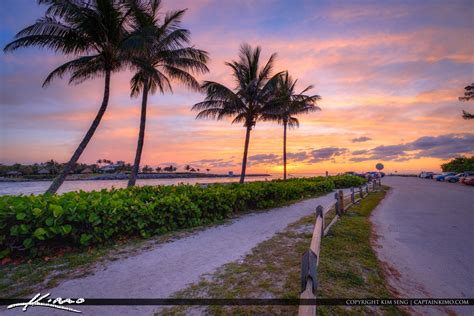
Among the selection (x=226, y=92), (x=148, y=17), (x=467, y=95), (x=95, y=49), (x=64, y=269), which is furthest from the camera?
(x=467, y=95)

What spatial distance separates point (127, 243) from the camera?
5.96 metres

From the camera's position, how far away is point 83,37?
11289 millimetres

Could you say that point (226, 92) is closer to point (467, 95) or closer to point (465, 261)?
point (465, 261)

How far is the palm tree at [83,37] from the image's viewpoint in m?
10.2

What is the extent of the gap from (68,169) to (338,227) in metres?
11.5

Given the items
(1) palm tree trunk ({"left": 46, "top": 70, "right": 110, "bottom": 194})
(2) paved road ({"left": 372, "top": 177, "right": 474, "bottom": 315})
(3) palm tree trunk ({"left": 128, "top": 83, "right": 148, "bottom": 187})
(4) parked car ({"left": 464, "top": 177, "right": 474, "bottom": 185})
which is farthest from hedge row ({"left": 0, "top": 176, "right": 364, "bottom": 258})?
(4) parked car ({"left": 464, "top": 177, "right": 474, "bottom": 185})

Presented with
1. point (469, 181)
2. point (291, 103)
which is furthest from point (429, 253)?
point (469, 181)

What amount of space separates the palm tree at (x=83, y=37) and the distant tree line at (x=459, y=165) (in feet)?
202

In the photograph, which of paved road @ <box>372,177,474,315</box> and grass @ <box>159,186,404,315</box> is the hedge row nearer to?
grass @ <box>159,186,404,315</box>

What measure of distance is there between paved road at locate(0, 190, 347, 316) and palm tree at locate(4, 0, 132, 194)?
743 centimetres

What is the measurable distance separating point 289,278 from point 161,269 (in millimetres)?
2358

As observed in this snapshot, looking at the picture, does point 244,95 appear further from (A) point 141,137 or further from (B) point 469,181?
(B) point 469,181

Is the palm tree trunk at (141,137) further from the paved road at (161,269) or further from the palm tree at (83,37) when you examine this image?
the paved road at (161,269)

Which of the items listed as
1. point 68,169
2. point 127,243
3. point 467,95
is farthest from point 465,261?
point 467,95
